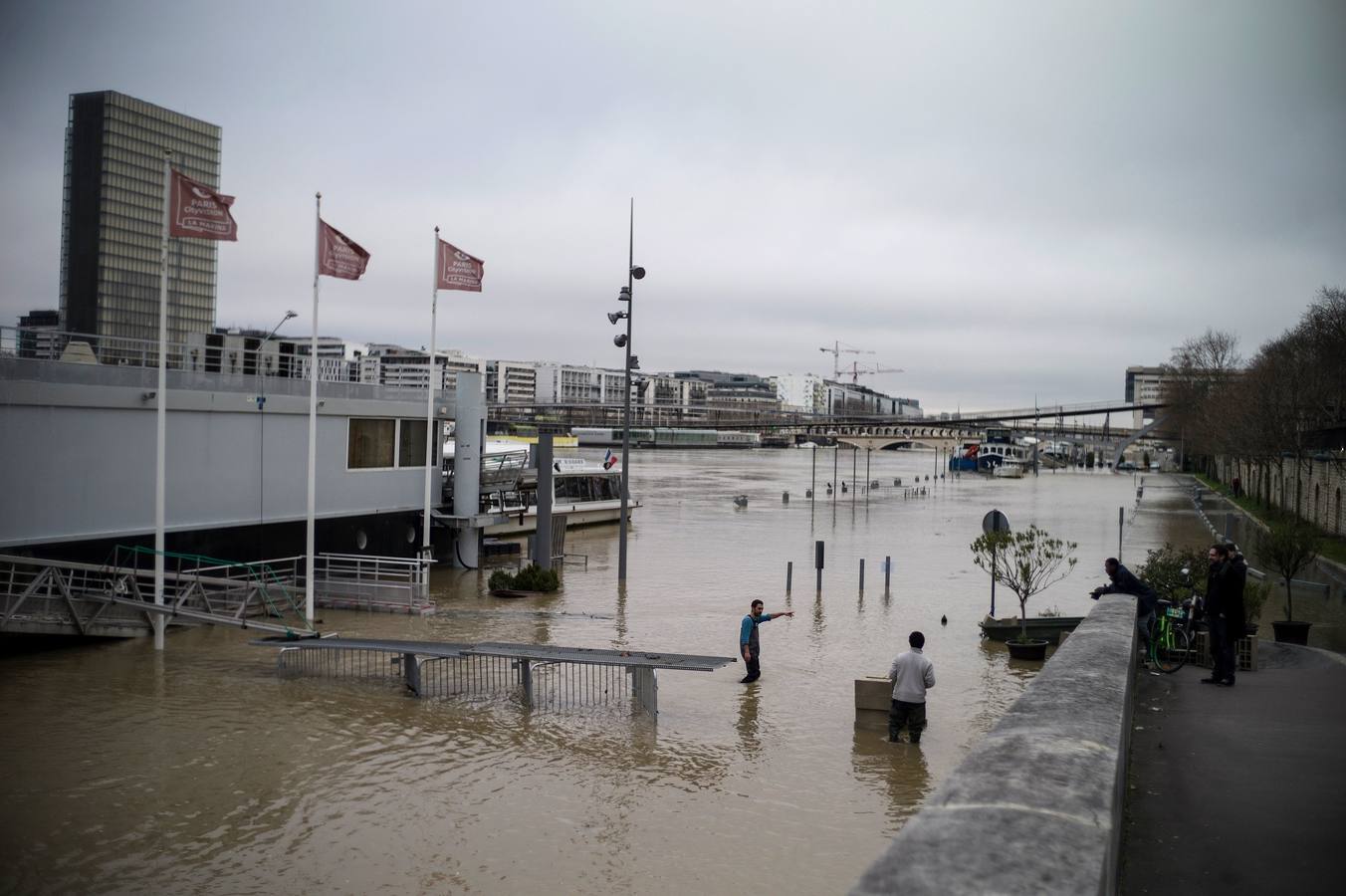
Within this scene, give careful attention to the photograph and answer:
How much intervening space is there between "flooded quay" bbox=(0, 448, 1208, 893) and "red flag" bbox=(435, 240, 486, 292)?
750 centimetres

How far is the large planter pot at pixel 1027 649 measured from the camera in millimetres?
19719

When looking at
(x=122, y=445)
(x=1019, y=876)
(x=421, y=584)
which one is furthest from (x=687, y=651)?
(x=1019, y=876)

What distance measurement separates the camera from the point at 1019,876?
352cm

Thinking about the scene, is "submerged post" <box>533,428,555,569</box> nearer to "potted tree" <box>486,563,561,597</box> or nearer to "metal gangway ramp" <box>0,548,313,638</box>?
"potted tree" <box>486,563,561,597</box>

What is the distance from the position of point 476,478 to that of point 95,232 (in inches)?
5691

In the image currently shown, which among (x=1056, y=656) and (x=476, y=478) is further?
(x=476, y=478)

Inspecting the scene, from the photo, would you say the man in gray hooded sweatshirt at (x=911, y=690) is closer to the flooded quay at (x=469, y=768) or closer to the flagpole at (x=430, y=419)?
the flooded quay at (x=469, y=768)

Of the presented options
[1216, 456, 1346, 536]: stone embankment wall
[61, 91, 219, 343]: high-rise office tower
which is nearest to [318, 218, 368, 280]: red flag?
[1216, 456, 1346, 536]: stone embankment wall

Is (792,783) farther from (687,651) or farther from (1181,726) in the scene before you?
(687,651)

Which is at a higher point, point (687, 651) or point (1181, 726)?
point (1181, 726)

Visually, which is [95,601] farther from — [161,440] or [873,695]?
[873,695]

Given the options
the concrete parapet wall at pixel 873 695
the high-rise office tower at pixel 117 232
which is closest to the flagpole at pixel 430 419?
the concrete parapet wall at pixel 873 695

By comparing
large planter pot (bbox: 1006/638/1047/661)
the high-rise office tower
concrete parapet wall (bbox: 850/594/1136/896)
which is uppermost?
the high-rise office tower

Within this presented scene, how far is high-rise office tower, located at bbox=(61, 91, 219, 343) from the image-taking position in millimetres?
148875
